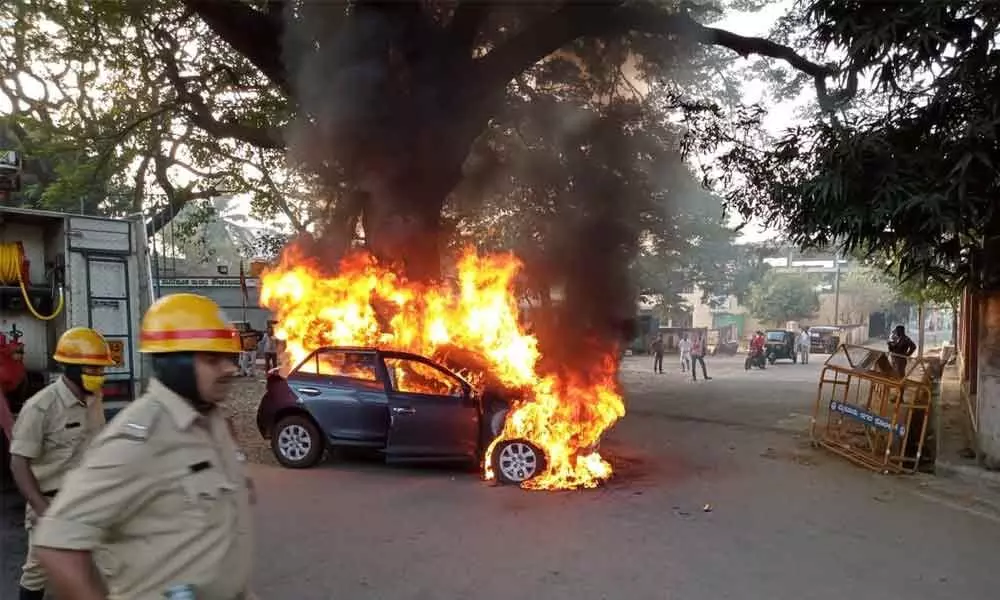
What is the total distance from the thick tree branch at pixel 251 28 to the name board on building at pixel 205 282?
11678 mm

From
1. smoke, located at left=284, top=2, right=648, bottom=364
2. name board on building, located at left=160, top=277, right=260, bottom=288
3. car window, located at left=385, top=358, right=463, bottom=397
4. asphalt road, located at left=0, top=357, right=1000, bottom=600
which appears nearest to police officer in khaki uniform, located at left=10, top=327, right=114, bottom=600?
asphalt road, located at left=0, top=357, right=1000, bottom=600

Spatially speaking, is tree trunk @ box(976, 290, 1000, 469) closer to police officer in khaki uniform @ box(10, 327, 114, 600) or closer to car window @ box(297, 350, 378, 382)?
car window @ box(297, 350, 378, 382)

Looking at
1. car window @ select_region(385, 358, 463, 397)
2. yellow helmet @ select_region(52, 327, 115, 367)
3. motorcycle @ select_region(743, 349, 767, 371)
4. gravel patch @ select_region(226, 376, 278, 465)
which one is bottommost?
motorcycle @ select_region(743, 349, 767, 371)

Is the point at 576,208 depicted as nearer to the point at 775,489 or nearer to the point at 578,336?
the point at 578,336

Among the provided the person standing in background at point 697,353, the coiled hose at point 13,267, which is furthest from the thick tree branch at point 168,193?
the person standing in background at point 697,353

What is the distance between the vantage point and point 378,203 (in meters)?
10.1

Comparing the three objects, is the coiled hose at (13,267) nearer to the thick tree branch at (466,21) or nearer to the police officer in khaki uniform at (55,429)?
the police officer in khaki uniform at (55,429)

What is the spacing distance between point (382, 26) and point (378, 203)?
238cm

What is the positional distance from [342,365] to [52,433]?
514cm

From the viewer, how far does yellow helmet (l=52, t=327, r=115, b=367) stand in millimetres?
3480

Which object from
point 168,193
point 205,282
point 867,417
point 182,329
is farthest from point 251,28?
point 205,282

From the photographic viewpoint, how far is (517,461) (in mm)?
7555

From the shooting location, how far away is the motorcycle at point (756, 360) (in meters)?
27.6

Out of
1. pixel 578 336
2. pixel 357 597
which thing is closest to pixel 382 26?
pixel 578 336
